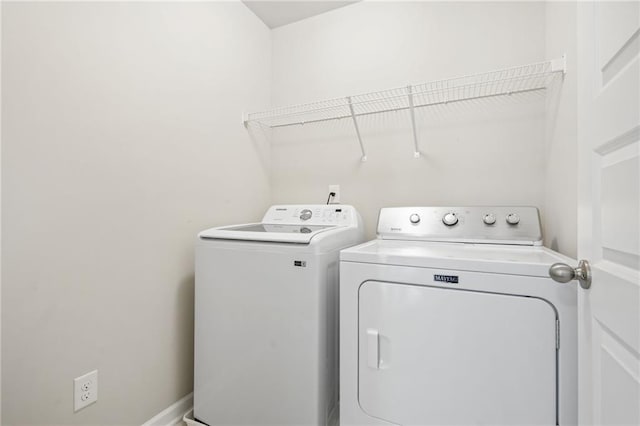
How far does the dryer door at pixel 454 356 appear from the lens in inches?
37.5

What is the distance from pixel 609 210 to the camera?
653mm

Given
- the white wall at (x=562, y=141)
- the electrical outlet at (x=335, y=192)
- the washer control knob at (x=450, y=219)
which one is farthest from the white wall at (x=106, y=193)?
the white wall at (x=562, y=141)

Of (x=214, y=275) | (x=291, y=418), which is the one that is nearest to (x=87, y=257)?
(x=214, y=275)

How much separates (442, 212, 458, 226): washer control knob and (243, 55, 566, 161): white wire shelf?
485mm

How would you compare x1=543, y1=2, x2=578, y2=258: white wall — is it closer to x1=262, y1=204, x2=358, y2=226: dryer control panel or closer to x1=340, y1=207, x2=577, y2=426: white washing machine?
x1=340, y1=207, x2=577, y2=426: white washing machine

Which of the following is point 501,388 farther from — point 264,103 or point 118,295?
point 264,103

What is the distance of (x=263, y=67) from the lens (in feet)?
7.53

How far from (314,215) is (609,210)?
4.37 ft

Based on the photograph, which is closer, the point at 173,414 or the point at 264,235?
the point at 264,235

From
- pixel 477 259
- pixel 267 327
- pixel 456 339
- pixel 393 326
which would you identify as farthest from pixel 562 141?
pixel 267 327

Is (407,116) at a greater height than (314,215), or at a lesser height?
greater

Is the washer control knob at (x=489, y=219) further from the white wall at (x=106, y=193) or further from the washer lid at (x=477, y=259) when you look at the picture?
the white wall at (x=106, y=193)

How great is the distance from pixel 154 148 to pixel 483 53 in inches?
73.0

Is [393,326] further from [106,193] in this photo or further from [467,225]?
[106,193]
